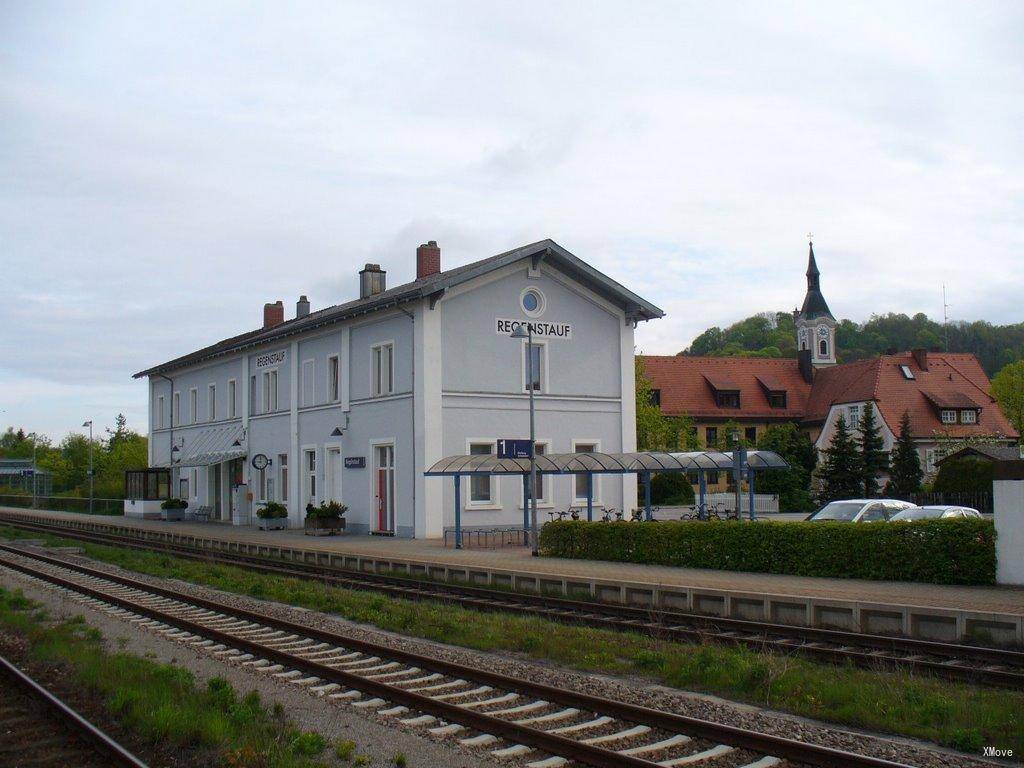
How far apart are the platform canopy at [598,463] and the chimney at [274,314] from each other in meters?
30.3

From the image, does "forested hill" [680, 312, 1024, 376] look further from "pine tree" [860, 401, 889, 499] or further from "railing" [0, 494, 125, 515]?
"railing" [0, 494, 125, 515]

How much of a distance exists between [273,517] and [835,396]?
45856mm

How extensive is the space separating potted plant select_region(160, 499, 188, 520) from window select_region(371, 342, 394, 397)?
64.8 feet

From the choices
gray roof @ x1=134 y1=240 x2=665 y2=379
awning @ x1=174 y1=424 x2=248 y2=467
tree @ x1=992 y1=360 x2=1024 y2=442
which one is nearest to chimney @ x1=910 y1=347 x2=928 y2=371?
tree @ x1=992 y1=360 x2=1024 y2=442

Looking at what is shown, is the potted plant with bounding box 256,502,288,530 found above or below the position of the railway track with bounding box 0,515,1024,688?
above

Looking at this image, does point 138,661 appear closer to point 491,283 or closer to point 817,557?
point 817,557

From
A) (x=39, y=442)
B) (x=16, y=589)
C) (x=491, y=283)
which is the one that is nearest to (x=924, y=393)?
(x=491, y=283)

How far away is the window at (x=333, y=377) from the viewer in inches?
1395

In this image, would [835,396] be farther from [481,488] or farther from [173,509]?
[481,488]

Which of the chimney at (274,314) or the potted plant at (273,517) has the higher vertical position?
the chimney at (274,314)

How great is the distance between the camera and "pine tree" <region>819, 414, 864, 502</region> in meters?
49.9

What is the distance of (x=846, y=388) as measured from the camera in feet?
228

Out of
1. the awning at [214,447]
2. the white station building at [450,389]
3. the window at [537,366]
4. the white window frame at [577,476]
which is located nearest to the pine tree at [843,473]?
the white station building at [450,389]

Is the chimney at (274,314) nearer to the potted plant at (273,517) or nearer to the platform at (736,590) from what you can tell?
the potted plant at (273,517)
